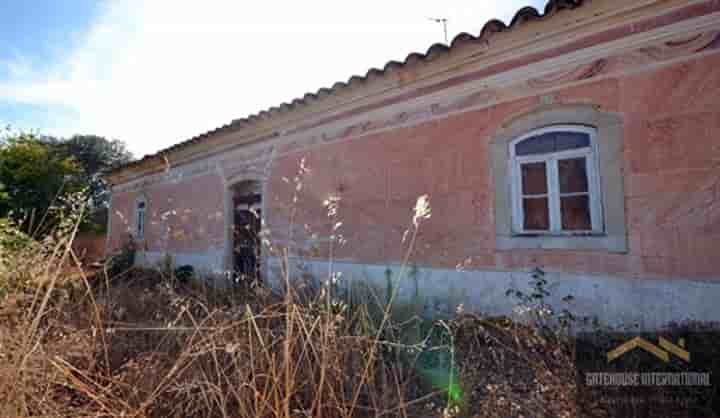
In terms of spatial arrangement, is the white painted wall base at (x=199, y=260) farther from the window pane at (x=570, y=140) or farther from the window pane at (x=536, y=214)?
the window pane at (x=570, y=140)

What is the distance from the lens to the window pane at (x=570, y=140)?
11.4 feet

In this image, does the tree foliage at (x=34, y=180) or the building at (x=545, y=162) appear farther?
the tree foliage at (x=34, y=180)

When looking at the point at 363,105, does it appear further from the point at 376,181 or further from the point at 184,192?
the point at 184,192

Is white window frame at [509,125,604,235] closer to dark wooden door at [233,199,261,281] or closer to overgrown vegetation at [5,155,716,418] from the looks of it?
overgrown vegetation at [5,155,716,418]

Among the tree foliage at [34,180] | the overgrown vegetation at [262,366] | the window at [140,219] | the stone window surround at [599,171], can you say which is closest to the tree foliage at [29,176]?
the tree foliage at [34,180]

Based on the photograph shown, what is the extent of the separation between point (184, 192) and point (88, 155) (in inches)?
716

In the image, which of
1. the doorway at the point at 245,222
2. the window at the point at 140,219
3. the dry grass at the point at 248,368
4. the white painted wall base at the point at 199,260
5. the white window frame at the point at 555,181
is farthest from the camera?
the window at the point at 140,219

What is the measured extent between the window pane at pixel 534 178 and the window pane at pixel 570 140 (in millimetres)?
243

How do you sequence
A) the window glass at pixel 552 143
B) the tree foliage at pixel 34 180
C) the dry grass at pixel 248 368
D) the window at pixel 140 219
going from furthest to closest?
the tree foliage at pixel 34 180, the window at pixel 140 219, the window glass at pixel 552 143, the dry grass at pixel 248 368

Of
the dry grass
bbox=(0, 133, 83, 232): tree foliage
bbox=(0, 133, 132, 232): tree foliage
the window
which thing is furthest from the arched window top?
bbox=(0, 133, 83, 232): tree foliage

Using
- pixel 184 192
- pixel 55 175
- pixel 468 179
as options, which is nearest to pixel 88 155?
pixel 55 175

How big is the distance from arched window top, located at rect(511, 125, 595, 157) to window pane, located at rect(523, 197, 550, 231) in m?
0.51

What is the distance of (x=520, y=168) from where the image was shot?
3807 millimetres

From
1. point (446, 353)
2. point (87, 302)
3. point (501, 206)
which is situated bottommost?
point (446, 353)
